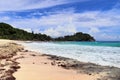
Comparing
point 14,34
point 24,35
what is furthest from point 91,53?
point 24,35

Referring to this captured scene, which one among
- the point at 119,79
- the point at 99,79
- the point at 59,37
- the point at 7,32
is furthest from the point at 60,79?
the point at 59,37

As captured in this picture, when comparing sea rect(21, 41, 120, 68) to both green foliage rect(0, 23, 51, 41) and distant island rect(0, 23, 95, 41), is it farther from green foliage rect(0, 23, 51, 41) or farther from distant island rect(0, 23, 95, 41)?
green foliage rect(0, 23, 51, 41)

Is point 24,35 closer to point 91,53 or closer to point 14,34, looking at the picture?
point 14,34

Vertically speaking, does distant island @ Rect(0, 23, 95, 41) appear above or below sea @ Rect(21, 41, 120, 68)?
→ above

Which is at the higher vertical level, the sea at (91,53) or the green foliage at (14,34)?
the green foliage at (14,34)

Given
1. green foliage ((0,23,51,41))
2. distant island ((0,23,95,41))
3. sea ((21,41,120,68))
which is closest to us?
sea ((21,41,120,68))

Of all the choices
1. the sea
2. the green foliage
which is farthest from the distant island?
Answer: the sea

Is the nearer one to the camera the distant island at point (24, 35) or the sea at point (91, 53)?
the sea at point (91, 53)

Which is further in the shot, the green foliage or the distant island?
the distant island

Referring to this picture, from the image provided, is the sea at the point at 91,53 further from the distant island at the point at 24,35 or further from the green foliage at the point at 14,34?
the green foliage at the point at 14,34

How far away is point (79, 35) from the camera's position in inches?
7697

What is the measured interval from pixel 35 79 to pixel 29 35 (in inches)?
5847

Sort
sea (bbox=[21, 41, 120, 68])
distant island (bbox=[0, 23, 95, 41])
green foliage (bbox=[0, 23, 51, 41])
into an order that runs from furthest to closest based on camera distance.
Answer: distant island (bbox=[0, 23, 95, 41]) → green foliage (bbox=[0, 23, 51, 41]) → sea (bbox=[21, 41, 120, 68])

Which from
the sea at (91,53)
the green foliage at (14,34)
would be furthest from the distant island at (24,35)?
the sea at (91,53)
